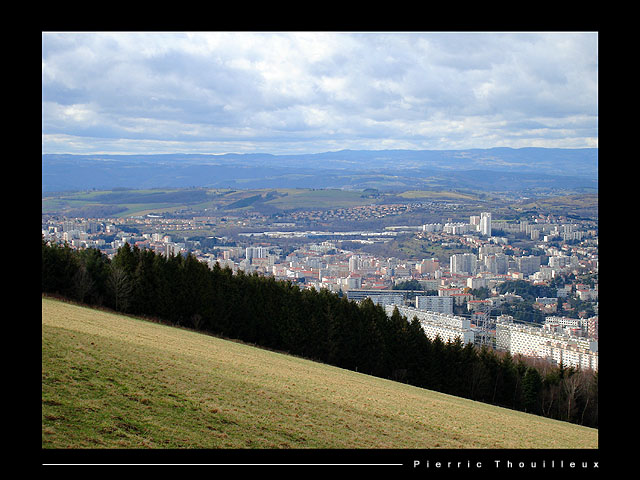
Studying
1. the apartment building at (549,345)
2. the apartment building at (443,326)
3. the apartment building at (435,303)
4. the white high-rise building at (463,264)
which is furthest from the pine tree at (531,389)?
the white high-rise building at (463,264)

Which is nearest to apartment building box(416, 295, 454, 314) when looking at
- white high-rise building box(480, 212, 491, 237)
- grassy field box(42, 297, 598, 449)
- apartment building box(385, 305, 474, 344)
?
apartment building box(385, 305, 474, 344)

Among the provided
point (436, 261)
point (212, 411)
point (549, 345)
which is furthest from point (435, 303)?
point (212, 411)

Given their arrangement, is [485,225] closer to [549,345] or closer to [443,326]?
[443,326]

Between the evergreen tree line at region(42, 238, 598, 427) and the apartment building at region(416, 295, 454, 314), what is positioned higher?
the evergreen tree line at region(42, 238, 598, 427)

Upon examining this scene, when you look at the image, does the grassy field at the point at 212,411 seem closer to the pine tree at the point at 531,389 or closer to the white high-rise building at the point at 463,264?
the pine tree at the point at 531,389

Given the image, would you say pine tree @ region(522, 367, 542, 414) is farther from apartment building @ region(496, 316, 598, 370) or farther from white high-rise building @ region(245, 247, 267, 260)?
white high-rise building @ region(245, 247, 267, 260)
